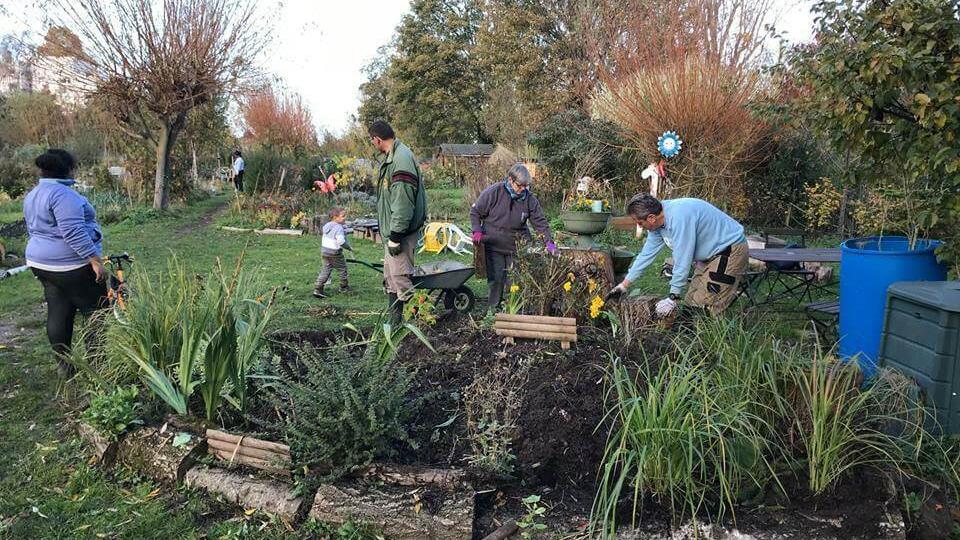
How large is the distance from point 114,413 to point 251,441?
880 millimetres

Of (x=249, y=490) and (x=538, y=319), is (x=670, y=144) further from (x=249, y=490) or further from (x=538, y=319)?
(x=249, y=490)

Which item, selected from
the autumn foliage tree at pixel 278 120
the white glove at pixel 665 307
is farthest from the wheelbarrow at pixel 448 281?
the autumn foliage tree at pixel 278 120

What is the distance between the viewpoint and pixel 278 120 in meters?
25.7

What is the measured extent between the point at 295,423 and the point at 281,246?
28.5 ft

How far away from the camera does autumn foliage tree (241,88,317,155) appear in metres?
25.2

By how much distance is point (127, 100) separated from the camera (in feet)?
48.8

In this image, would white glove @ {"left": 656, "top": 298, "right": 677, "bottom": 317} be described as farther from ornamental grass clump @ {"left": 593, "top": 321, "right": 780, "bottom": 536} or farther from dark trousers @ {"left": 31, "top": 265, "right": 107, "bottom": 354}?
dark trousers @ {"left": 31, "top": 265, "right": 107, "bottom": 354}

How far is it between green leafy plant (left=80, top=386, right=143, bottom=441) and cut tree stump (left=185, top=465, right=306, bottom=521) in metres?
0.54

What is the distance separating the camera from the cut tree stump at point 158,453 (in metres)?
3.14

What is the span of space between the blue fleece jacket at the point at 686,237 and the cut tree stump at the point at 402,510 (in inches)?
86.1

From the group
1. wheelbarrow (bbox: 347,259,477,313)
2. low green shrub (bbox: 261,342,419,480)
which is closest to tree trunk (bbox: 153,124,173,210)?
wheelbarrow (bbox: 347,259,477,313)

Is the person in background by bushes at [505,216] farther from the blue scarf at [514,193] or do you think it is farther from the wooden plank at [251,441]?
the wooden plank at [251,441]

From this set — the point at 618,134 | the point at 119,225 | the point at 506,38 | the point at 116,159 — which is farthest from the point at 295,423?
the point at 506,38

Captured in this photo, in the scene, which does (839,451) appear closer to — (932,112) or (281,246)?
(932,112)
